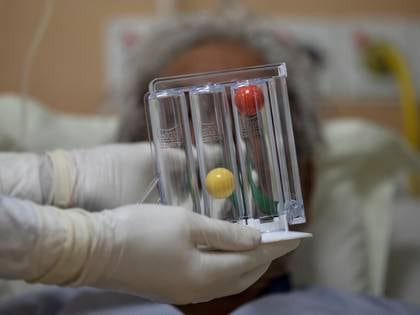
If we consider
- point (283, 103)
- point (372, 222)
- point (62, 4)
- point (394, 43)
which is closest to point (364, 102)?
point (394, 43)

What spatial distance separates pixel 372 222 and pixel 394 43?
0.69m

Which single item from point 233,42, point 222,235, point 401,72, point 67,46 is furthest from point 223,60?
point 401,72

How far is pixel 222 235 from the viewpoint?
585 mm

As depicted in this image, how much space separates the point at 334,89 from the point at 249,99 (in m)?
1.04

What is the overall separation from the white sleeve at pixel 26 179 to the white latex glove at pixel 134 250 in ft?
0.52

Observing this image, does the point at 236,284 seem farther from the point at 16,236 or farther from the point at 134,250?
the point at 16,236

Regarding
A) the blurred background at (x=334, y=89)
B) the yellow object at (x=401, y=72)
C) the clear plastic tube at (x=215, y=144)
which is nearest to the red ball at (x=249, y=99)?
the clear plastic tube at (x=215, y=144)

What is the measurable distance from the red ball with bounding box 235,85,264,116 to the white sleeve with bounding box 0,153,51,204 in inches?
11.2

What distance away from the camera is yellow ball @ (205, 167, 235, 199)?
2.05 ft

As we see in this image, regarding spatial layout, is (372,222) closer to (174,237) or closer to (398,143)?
(398,143)

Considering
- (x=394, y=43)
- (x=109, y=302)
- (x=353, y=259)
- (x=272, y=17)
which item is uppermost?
(x=272, y=17)

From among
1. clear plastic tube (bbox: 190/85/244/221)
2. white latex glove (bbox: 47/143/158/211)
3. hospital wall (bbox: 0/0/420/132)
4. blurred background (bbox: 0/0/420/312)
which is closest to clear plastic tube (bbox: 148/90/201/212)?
clear plastic tube (bbox: 190/85/244/221)

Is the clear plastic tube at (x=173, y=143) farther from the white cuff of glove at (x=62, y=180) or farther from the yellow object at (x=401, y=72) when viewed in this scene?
the yellow object at (x=401, y=72)

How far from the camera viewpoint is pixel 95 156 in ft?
2.54
